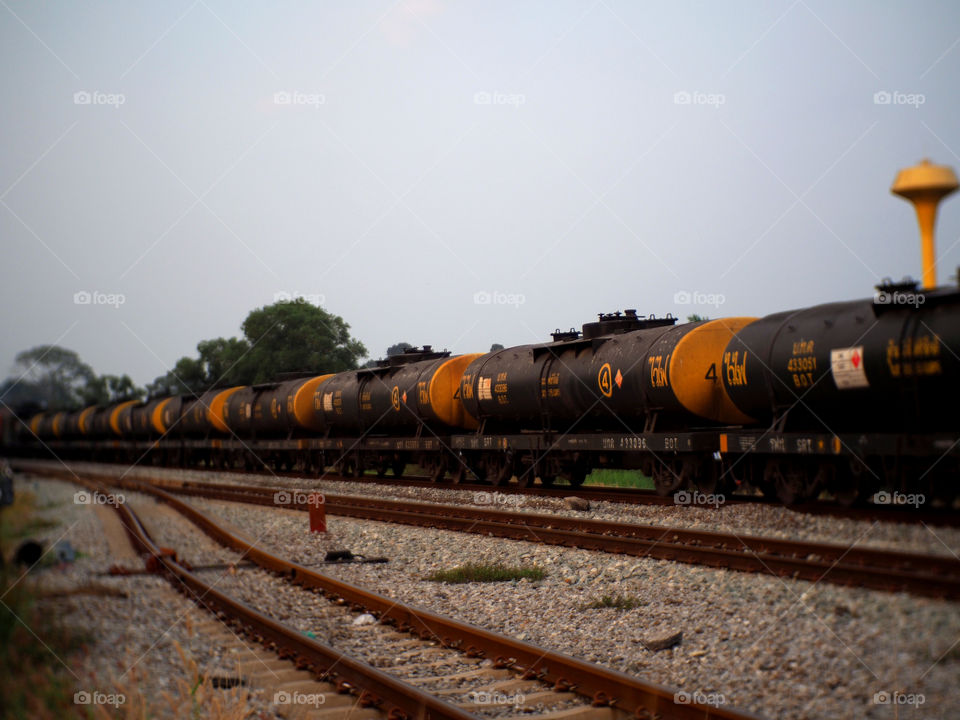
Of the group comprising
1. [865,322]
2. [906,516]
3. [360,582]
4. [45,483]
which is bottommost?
[360,582]

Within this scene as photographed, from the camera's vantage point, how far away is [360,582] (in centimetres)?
1071

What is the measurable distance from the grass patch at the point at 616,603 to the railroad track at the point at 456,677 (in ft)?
5.81

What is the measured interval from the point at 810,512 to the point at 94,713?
10.6m

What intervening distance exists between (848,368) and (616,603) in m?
5.49

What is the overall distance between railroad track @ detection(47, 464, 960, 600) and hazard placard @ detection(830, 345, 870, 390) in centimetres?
286

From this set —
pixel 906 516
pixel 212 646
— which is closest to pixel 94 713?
pixel 212 646

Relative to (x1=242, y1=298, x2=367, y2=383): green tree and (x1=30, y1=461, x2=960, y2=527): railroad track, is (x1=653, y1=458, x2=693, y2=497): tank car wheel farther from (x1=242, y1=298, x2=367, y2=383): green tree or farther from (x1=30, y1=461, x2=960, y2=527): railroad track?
(x1=242, y1=298, x2=367, y2=383): green tree

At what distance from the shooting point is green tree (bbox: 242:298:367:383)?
3572cm

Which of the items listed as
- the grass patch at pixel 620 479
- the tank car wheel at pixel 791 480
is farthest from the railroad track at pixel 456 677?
the grass patch at pixel 620 479

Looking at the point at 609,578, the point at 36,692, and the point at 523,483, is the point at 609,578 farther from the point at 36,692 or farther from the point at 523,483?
the point at 523,483

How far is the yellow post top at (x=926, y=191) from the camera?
4.38 m

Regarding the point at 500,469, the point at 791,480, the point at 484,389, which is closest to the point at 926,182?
the point at 791,480

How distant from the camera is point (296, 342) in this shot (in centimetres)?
4088

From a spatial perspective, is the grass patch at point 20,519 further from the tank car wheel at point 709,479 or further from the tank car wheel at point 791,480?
the tank car wheel at point 709,479
